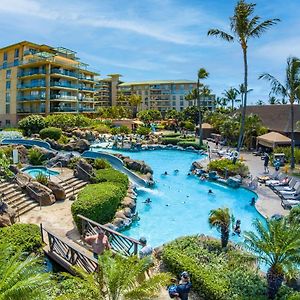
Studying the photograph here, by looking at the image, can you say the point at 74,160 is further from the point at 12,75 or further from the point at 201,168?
the point at 12,75

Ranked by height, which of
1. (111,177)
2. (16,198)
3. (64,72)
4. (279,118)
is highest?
(64,72)

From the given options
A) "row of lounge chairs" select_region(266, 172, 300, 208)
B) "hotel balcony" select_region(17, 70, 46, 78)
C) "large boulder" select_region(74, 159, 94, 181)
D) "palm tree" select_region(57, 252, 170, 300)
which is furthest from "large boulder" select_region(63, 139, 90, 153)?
"palm tree" select_region(57, 252, 170, 300)

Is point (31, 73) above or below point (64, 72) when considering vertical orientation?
below

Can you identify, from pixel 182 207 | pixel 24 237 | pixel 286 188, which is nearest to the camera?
pixel 24 237

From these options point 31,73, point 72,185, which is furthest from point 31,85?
point 72,185

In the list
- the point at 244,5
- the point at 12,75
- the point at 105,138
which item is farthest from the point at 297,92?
the point at 12,75

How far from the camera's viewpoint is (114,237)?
12.7 m

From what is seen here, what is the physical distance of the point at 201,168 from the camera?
30859 mm

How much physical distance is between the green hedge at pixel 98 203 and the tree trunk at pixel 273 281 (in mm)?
8463

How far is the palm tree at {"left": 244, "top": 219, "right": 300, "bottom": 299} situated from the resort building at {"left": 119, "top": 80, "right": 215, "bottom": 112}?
103 meters

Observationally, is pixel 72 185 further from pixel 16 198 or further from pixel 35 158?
pixel 35 158

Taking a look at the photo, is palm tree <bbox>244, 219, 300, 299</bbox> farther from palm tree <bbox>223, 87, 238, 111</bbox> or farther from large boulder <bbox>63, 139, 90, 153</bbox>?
palm tree <bbox>223, 87, 238, 111</bbox>

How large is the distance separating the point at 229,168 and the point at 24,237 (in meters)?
19.6

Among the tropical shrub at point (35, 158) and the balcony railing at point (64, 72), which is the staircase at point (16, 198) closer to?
the tropical shrub at point (35, 158)
